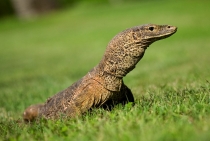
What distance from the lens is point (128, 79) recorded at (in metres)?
8.78

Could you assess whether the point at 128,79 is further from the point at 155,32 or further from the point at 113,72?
the point at 155,32

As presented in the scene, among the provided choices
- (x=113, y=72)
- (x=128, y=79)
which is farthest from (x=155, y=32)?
(x=128, y=79)

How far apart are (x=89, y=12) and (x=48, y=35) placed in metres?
4.91

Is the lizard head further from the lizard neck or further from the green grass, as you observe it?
the green grass

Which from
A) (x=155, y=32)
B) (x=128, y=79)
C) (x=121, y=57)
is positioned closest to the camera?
(x=155, y=32)

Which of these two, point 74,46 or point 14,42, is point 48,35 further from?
point 74,46

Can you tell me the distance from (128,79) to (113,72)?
4145mm

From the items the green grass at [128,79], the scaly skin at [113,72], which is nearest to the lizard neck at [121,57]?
the scaly skin at [113,72]

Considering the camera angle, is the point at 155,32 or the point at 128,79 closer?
the point at 155,32

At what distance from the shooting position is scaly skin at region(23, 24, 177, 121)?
14.8 feet

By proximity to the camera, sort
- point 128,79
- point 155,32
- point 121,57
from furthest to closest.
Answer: point 128,79, point 121,57, point 155,32

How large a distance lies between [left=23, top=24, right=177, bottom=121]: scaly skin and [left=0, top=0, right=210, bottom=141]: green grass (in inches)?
8.1

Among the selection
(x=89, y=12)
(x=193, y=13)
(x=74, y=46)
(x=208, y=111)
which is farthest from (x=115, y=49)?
(x=89, y=12)

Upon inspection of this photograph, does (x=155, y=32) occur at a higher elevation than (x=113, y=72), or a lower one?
higher
